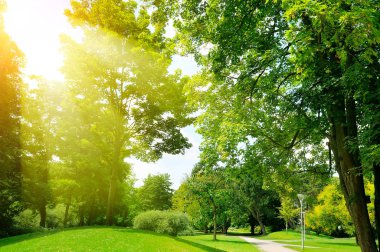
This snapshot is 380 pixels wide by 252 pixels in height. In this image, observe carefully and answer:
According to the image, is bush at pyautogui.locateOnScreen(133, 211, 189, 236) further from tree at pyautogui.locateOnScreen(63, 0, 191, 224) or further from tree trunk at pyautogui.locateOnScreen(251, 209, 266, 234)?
tree trunk at pyautogui.locateOnScreen(251, 209, 266, 234)

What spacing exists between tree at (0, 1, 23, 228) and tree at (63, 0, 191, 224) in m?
5.89

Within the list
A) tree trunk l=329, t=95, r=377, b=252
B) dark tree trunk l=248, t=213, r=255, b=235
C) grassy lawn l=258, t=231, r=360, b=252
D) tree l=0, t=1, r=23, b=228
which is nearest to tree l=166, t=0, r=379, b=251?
tree trunk l=329, t=95, r=377, b=252

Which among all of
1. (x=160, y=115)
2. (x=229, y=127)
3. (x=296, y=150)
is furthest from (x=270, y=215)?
(x=229, y=127)

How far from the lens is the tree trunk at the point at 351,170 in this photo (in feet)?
27.2

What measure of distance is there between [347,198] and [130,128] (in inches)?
748

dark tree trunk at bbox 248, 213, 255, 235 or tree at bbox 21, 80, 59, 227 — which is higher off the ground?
tree at bbox 21, 80, 59, 227

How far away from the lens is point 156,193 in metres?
72.6

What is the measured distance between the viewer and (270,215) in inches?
2357

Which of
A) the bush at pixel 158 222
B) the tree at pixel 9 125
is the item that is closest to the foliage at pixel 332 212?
the bush at pixel 158 222

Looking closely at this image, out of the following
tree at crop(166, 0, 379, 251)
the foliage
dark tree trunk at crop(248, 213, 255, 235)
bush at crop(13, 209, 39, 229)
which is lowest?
dark tree trunk at crop(248, 213, 255, 235)

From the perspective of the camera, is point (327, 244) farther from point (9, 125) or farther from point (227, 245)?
point (9, 125)

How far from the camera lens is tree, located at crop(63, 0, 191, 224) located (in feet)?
72.1

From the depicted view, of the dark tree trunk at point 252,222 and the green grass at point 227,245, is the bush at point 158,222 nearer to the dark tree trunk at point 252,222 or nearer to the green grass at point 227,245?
the green grass at point 227,245

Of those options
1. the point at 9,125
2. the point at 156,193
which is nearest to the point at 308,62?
the point at 9,125
